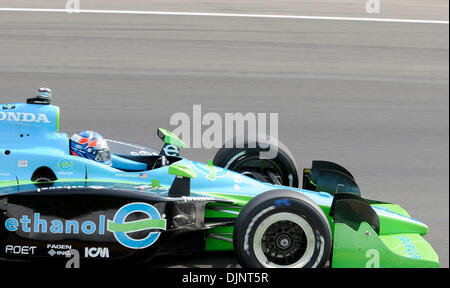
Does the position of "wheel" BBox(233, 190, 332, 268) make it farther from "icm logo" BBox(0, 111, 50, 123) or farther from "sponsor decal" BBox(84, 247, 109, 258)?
"icm logo" BBox(0, 111, 50, 123)

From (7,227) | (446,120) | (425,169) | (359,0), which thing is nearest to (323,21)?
(359,0)

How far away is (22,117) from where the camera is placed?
6281mm

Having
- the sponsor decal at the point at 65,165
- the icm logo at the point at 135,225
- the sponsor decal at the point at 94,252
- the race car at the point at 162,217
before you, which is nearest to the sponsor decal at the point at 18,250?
the race car at the point at 162,217

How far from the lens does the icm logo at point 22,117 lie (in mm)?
6266

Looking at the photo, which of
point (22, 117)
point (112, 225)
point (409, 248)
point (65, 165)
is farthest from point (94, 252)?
point (409, 248)

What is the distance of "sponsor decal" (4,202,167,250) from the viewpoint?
561cm

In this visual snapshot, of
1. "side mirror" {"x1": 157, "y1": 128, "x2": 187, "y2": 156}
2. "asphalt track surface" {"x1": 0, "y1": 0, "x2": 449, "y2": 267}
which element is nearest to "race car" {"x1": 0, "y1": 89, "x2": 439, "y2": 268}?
"side mirror" {"x1": 157, "y1": 128, "x2": 187, "y2": 156}

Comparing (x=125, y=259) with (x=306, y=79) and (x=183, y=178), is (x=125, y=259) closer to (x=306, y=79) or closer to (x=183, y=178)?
(x=183, y=178)

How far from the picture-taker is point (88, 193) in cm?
566

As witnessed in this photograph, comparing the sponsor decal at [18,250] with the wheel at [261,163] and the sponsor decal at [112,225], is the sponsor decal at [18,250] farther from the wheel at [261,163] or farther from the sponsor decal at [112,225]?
the wheel at [261,163]

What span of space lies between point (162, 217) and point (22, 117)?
1.66 metres

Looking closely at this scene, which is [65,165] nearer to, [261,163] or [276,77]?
[261,163]
